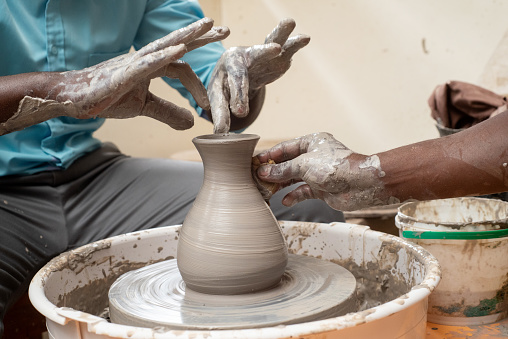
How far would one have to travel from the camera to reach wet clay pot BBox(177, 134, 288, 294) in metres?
1.18

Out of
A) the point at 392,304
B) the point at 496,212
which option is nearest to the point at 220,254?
the point at 392,304

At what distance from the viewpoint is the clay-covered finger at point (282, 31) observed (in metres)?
1.47

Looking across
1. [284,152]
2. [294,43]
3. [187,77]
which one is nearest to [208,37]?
[187,77]

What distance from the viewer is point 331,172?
118 cm

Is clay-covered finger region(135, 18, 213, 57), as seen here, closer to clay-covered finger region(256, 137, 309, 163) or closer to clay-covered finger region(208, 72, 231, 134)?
clay-covered finger region(208, 72, 231, 134)

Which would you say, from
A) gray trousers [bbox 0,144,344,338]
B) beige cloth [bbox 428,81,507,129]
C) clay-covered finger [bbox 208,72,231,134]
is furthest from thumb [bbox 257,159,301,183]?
beige cloth [bbox 428,81,507,129]

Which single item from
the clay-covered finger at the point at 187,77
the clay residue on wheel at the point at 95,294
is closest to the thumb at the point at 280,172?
the clay-covered finger at the point at 187,77

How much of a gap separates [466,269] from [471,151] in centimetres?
55

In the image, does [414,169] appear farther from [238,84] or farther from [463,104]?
[463,104]

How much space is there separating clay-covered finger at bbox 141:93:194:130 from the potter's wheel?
46 centimetres

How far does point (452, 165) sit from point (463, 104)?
1.53 m

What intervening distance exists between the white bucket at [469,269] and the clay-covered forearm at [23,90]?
3.46 feet

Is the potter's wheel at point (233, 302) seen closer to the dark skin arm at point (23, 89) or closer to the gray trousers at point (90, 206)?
the gray trousers at point (90, 206)

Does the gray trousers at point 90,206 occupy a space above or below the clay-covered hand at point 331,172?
below
